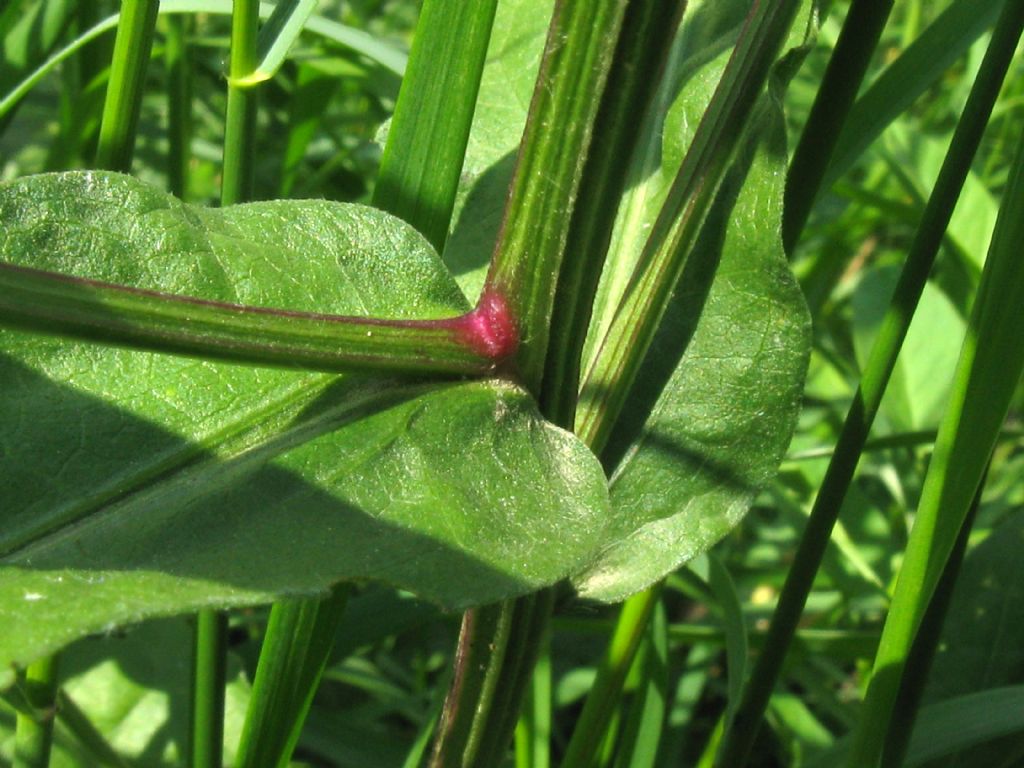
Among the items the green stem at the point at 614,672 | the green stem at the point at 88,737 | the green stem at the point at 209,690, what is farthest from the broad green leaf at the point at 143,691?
the green stem at the point at 614,672

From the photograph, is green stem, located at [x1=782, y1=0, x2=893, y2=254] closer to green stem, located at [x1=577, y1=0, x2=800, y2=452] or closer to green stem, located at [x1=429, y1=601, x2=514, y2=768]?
green stem, located at [x1=577, y1=0, x2=800, y2=452]

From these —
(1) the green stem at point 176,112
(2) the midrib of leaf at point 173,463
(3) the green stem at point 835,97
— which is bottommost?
(2) the midrib of leaf at point 173,463

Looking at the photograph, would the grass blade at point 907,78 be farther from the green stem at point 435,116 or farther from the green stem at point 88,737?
the green stem at point 88,737

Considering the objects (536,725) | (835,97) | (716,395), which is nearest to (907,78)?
(835,97)

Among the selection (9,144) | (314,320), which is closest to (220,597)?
(314,320)

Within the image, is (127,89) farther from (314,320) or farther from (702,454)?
(702,454)

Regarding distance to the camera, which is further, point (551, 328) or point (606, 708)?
point (606, 708)
